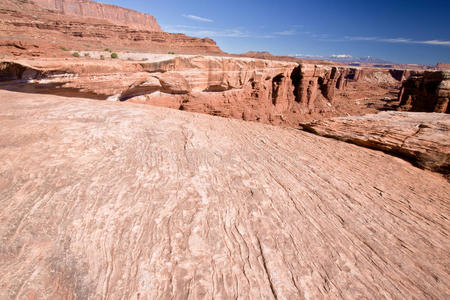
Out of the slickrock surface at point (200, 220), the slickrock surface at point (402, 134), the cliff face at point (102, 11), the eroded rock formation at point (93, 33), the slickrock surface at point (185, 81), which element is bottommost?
the slickrock surface at point (200, 220)

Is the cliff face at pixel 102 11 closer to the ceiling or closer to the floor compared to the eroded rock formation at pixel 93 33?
closer to the ceiling

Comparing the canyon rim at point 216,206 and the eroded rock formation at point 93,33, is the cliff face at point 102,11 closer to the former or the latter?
the eroded rock formation at point 93,33

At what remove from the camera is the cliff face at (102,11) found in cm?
6806

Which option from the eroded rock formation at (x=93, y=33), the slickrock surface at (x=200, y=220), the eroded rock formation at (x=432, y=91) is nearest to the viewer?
the slickrock surface at (x=200, y=220)

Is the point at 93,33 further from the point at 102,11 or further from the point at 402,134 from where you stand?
the point at 102,11

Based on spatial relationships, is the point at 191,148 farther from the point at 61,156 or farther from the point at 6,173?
the point at 6,173

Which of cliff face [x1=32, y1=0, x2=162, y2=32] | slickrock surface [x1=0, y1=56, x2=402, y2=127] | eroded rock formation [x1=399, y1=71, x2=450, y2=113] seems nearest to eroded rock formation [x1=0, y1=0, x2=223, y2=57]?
slickrock surface [x1=0, y1=56, x2=402, y2=127]

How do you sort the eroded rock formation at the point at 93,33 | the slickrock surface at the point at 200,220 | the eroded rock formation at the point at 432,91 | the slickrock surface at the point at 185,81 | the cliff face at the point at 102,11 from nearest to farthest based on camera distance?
the slickrock surface at the point at 200,220
the slickrock surface at the point at 185,81
the eroded rock formation at the point at 432,91
the eroded rock formation at the point at 93,33
the cliff face at the point at 102,11

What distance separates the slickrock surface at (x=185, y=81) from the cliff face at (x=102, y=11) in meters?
69.5

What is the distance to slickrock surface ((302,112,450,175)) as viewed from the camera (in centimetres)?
421

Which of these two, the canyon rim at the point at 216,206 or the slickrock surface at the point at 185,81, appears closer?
the canyon rim at the point at 216,206

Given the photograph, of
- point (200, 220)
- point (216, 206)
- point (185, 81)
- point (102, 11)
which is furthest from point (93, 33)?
point (102, 11)

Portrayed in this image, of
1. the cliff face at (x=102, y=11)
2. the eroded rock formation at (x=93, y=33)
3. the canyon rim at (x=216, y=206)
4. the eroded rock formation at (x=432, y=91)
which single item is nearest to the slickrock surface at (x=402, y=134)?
the canyon rim at (x=216, y=206)

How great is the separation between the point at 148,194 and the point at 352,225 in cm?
254
